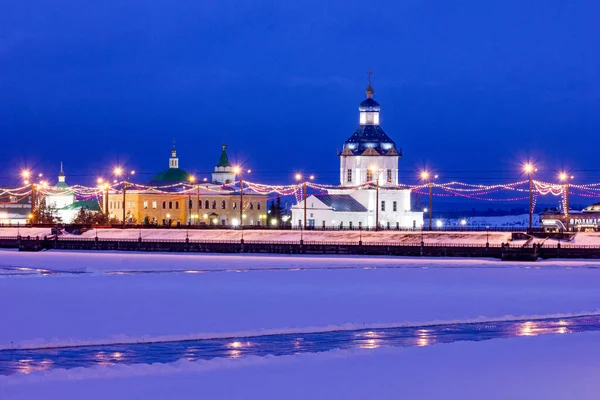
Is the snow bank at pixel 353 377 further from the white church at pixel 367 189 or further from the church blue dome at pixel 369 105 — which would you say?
the church blue dome at pixel 369 105

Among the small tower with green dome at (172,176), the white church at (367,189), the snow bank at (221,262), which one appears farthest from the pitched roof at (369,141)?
the snow bank at (221,262)

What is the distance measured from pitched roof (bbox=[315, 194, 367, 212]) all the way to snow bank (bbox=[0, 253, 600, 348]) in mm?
59492

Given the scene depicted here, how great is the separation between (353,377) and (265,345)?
5.35m

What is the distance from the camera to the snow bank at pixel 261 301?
3061 centimetres

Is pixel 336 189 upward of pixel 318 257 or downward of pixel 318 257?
upward

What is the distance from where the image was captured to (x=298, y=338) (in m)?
29.3

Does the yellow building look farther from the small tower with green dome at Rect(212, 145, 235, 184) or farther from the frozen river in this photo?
the frozen river

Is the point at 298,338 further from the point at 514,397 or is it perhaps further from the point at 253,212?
the point at 253,212

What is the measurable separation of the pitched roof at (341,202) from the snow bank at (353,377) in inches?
3413

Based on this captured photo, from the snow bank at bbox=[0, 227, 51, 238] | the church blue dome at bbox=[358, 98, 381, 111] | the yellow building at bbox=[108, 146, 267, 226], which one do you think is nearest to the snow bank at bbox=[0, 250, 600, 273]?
the snow bank at bbox=[0, 227, 51, 238]

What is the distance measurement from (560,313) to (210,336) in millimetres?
13164

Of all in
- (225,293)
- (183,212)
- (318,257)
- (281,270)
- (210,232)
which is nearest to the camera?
(225,293)

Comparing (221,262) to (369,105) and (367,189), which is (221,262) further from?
(369,105)

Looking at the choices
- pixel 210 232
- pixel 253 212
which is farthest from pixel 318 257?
pixel 253 212
